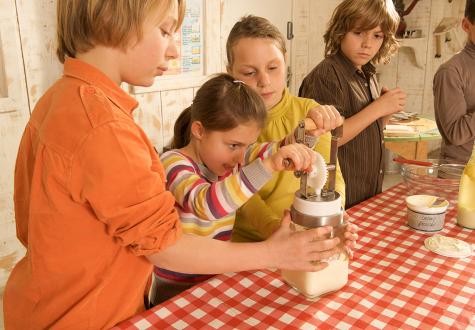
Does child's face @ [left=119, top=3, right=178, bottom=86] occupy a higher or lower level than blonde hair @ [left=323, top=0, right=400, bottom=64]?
lower

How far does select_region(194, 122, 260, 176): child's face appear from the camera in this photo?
1166mm

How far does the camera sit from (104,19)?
0.74 m

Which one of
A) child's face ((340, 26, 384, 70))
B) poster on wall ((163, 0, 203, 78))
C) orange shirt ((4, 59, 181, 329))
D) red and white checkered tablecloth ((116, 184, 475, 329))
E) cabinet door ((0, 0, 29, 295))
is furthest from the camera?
poster on wall ((163, 0, 203, 78))

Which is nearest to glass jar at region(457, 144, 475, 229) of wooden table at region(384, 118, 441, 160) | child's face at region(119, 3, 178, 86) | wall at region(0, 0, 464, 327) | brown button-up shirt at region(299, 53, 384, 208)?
brown button-up shirt at region(299, 53, 384, 208)

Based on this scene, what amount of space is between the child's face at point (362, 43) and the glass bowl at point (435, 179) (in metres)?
0.49

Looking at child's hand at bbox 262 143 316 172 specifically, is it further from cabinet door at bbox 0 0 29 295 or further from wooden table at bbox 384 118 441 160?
wooden table at bbox 384 118 441 160

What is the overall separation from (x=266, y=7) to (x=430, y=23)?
1905mm

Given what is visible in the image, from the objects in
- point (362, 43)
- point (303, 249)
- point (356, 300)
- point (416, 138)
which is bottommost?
point (416, 138)

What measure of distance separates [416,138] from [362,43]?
151 cm

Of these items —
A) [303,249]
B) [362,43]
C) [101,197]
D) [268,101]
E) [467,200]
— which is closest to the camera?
[101,197]

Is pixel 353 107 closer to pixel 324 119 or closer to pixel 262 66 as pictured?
pixel 262 66

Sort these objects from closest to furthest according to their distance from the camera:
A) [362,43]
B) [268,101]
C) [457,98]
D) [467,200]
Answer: [467,200] < [268,101] < [362,43] < [457,98]

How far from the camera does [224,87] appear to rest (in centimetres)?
119

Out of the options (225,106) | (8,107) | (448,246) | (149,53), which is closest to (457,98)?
(448,246)
